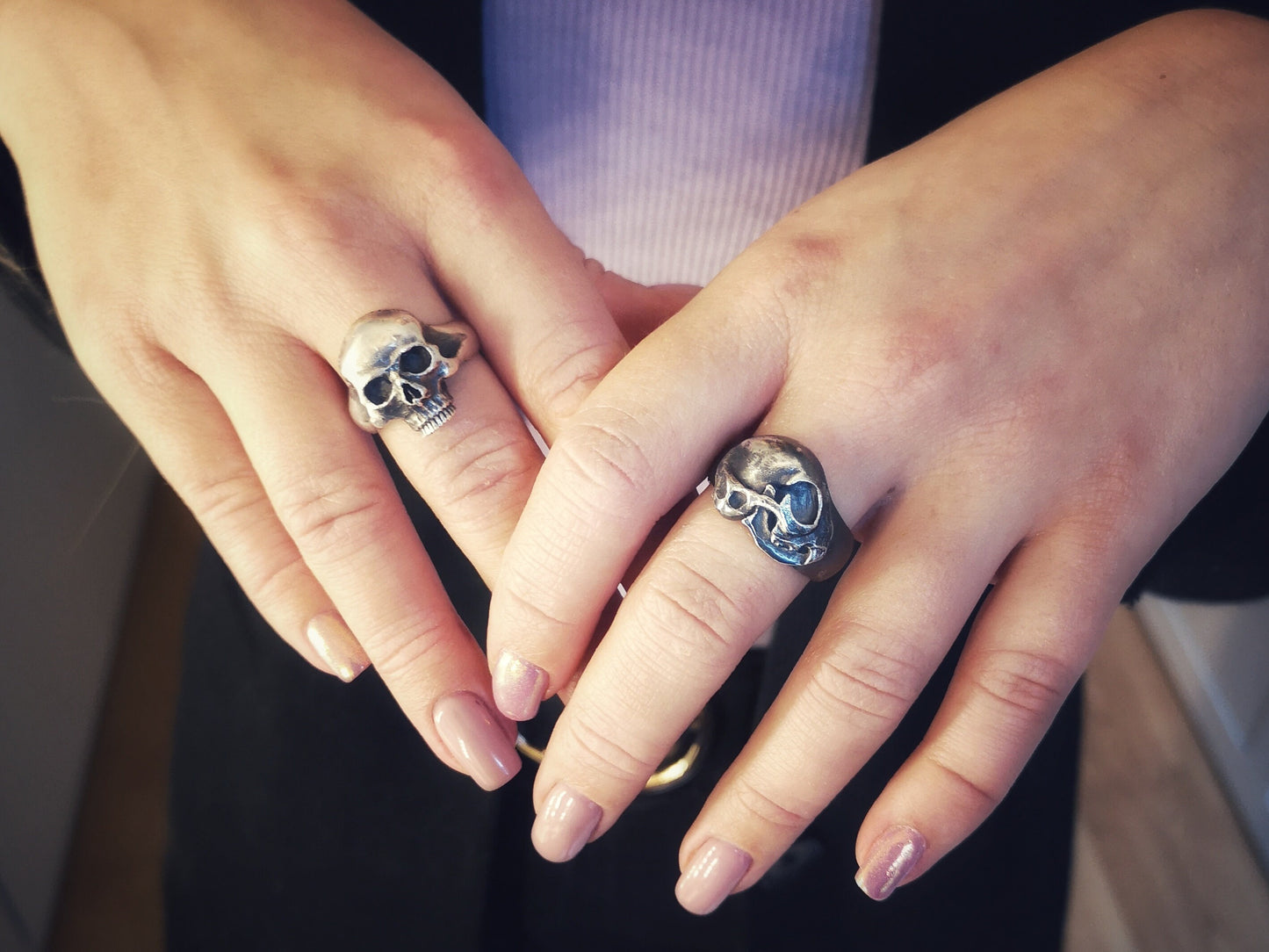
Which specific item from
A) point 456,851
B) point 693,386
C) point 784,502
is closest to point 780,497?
point 784,502

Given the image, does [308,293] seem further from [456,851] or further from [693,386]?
[456,851]

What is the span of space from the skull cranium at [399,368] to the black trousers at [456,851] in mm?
542

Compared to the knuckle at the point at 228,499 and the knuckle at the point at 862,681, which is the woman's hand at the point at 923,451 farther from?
the knuckle at the point at 228,499

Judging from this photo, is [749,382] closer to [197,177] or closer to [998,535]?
[998,535]

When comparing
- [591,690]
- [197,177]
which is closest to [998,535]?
[591,690]

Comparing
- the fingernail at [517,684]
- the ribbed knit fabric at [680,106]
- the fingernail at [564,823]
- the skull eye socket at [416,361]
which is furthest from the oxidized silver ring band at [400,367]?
the ribbed knit fabric at [680,106]

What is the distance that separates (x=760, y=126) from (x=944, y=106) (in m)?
0.24

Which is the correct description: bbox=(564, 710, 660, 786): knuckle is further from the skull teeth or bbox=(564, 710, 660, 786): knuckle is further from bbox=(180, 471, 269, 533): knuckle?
bbox=(180, 471, 269, 533): knuckle

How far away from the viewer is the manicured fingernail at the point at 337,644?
759 millimetres

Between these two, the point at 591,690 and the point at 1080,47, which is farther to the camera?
the point at 1080,47

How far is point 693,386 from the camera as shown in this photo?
0.60 m

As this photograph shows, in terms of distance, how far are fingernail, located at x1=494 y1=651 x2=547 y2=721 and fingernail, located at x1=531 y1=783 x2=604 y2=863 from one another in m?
0.07

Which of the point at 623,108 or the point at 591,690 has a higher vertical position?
the point at 623,108

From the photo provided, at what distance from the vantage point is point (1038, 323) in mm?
638
